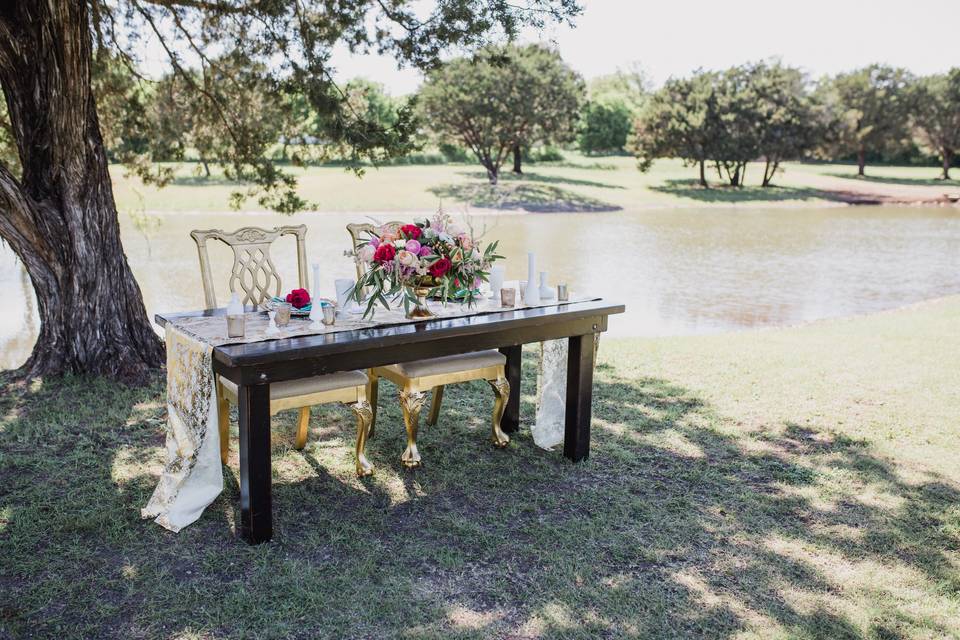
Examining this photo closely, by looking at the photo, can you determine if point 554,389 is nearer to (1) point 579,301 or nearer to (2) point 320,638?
(1) point 579,301

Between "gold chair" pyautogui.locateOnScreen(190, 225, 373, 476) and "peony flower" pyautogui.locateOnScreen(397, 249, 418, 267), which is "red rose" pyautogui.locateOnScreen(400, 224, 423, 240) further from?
"gold chair" pyautogui.locateOnScreen(190, 225, 373, 476)

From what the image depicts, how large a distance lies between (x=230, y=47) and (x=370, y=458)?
157 inches

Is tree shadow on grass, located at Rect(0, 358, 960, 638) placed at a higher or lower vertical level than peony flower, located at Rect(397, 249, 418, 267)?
lower

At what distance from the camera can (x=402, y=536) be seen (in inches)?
124

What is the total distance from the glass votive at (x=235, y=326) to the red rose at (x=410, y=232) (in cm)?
81

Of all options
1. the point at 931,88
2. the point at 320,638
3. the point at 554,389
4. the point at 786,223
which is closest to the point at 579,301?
the point at 554,389

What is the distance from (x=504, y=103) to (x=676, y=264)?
14.4 m

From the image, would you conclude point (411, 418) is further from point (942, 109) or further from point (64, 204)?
point (942, 109)

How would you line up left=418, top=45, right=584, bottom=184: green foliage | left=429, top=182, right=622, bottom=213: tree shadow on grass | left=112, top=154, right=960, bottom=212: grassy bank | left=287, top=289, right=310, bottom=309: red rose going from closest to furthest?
left=287, top=289, right=310, bottom=309: red rose → left=112, top=154, right=960, bottom=212: grassy bank → left=429, top=182, right=622, bottom=213: tree shadow on grass → left=418, top=45, right=584, bottom=184: green foliage

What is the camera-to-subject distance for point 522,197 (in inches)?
962

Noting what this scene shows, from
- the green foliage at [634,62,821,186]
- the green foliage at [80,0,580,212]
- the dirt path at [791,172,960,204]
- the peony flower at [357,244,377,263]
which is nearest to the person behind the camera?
the peony flower at [357,244,377,263]

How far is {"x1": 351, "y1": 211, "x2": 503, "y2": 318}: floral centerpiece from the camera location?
338 cm

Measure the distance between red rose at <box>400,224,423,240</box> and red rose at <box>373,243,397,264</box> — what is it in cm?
13

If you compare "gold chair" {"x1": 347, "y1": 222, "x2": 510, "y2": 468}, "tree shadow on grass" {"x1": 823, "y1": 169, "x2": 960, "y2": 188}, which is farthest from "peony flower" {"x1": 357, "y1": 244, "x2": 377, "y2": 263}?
"tree shadow on grass" {"x1": 823, "y1": 169, "x2": 960, "y2": 188}
